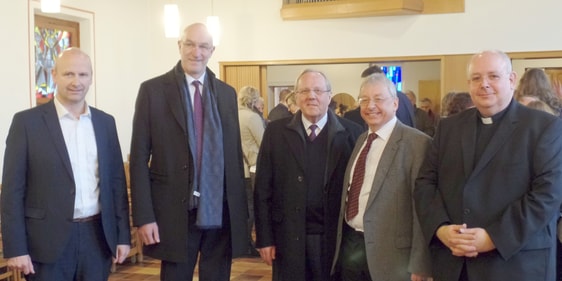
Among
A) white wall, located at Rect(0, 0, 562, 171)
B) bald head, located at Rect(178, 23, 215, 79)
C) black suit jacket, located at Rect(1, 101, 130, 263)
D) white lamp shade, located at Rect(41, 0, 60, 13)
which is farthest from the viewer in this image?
white wall, located at Rect(0, 0, 562, 171)

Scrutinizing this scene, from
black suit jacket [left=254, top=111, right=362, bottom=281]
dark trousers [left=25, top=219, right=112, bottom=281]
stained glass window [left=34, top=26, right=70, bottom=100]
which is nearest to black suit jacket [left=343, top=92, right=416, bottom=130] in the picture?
black suit jacket [left=254, top=111, right=362, bottom=281]

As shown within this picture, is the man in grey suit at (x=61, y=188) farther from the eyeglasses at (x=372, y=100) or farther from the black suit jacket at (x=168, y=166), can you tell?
the eyeglasses at (x=372, y=100)

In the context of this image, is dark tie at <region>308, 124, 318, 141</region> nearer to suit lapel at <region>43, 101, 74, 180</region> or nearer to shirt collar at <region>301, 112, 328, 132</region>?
shirt collar at <region>301, 112, 328, 132</region>

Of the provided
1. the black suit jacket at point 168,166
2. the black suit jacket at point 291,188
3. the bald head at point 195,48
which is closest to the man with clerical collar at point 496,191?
the black suit jacket at point 291,188

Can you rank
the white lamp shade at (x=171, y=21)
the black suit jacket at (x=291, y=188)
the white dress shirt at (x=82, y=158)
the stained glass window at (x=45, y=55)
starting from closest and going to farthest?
the white dress shirt at (x=82, y=158), the black suit jacket at (x=291, y=188), the stained glass window at (x=45, y=55), the white lamp shade at (x=171, y=21)

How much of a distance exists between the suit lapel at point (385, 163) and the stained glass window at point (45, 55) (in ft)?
16.9

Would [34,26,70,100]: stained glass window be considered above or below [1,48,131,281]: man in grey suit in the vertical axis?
above

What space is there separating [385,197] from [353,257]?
0.35 m

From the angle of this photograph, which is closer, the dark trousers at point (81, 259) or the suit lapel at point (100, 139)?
the dark trousers at point (81, 259)

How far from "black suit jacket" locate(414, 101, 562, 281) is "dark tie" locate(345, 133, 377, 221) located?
380 mm

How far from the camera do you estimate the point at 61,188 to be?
9.39 feet

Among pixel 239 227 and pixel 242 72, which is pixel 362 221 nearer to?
pixel 239 227

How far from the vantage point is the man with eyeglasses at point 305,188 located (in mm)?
3246

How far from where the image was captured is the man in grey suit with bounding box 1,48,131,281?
2842 millimetres
